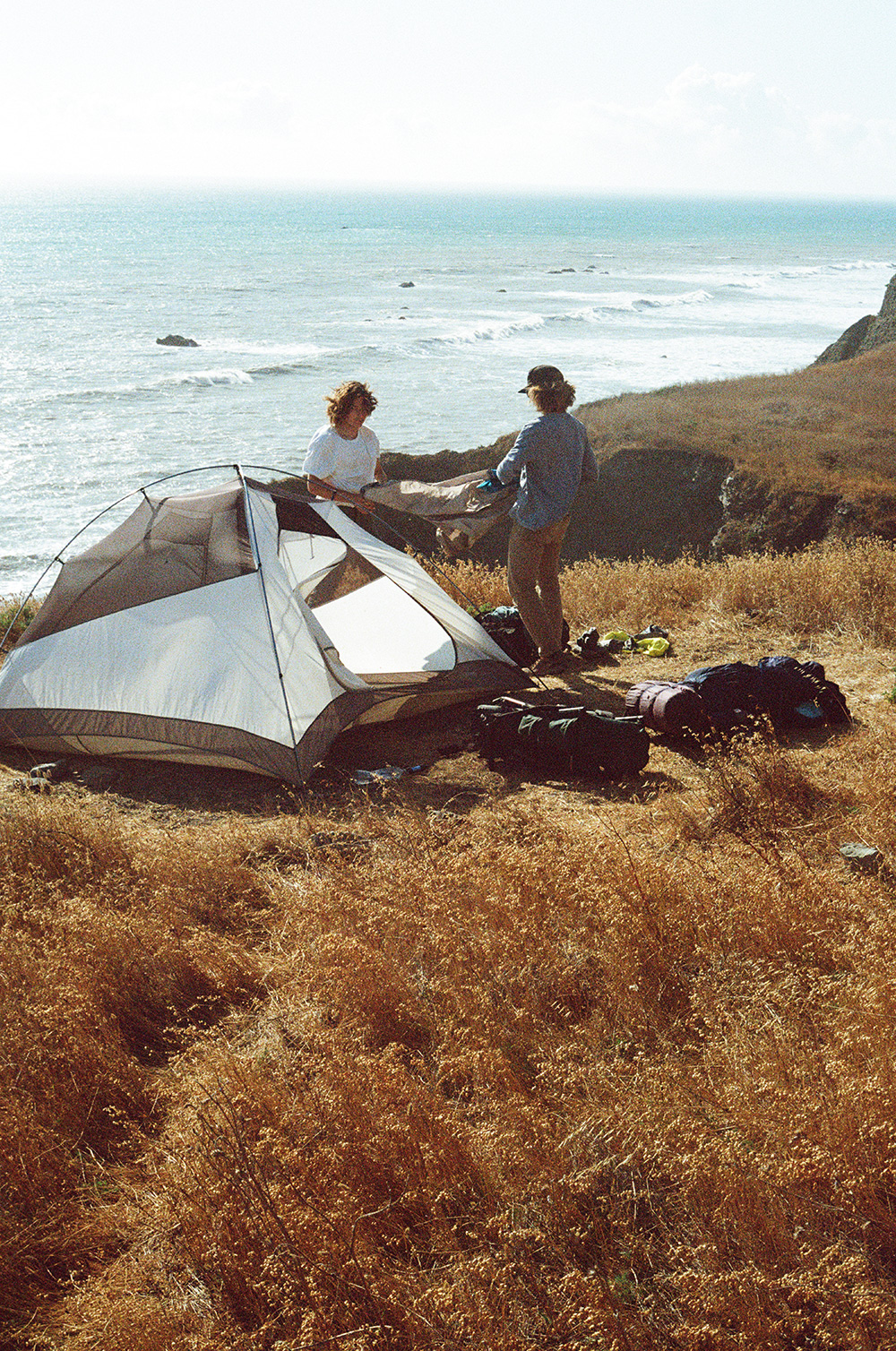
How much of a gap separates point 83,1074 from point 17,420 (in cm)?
3945

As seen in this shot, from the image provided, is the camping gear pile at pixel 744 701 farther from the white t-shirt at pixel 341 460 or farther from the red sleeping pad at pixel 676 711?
the white t-shirt at pixel 341 460

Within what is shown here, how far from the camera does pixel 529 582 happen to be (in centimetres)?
777

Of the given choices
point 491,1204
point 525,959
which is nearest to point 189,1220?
point 491,1204

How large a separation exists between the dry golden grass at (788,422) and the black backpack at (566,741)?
653 inches

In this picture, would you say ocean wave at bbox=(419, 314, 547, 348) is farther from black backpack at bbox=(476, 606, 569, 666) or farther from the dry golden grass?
black backpack at bbox=(476, 606, 569, 666)

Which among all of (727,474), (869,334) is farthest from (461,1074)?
(869,334)

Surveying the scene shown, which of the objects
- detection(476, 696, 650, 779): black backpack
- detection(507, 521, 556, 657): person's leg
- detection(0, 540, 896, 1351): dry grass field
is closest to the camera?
detection(0, 540, 896, 1351): dry grass field

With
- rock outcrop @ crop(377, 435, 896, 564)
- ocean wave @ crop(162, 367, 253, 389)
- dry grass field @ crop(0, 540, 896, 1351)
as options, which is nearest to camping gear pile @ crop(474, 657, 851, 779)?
dry grass field @ crop(0, 540, 896, 1351)

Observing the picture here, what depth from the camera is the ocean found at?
3484 centimetres

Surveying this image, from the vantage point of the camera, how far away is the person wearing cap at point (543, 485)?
7.25 metres

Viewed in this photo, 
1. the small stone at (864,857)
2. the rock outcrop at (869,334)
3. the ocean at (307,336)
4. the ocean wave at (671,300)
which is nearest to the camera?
Result: the small stone at (864,857)

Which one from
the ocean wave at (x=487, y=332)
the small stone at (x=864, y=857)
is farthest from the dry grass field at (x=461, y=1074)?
the ocean wave at (x=487, y=332)

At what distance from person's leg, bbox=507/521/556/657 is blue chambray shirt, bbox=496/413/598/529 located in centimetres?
16

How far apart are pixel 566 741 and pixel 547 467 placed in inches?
92.7
